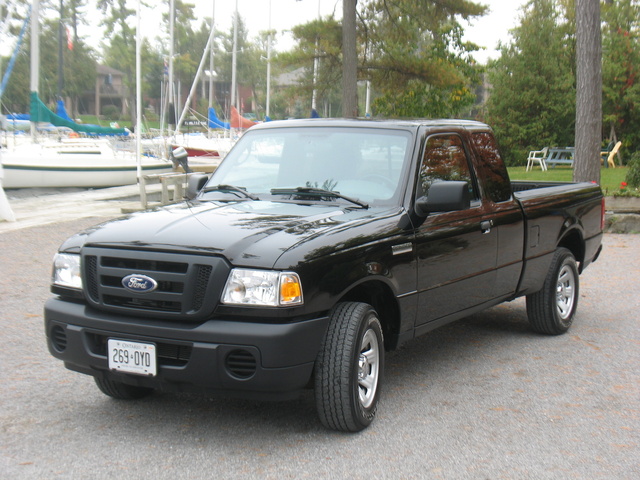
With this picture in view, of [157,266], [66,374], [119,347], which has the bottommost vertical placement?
[66,374]

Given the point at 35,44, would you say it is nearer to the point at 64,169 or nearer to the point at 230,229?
the point at 64,169

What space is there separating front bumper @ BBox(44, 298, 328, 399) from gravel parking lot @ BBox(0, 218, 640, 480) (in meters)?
0.39

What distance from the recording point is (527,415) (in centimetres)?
496

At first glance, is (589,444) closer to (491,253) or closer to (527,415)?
(527,415)

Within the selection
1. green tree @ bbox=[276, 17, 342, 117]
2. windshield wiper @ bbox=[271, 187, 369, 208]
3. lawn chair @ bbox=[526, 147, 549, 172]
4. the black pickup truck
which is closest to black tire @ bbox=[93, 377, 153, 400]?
the black pickup truck

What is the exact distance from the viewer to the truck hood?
4.19m

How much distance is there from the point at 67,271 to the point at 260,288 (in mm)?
1263

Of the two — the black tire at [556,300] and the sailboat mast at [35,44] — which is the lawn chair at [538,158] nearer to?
the sailboat mast at [35,44]

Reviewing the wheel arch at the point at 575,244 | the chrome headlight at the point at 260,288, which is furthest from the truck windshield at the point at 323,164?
the wheel arch at the point at 575,244

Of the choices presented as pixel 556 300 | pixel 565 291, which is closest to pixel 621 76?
pixel 565 291

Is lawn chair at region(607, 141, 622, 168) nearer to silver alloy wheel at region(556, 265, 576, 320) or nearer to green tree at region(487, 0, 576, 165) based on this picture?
green tree at region(487, 0, 576, 165)

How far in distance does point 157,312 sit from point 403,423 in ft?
5.38

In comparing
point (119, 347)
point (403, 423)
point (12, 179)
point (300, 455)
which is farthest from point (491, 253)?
point (12, 179)

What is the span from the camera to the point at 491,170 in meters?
6.39
